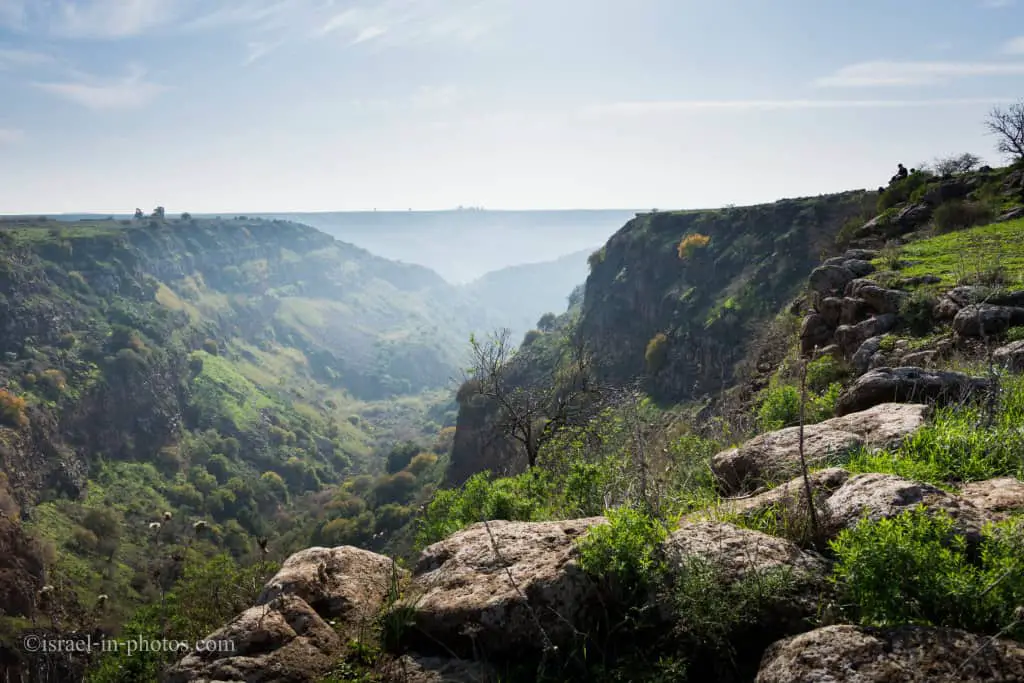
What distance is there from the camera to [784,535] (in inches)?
189

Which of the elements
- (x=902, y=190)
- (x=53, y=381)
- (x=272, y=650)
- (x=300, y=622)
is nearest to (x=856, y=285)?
(x=300, y=622)

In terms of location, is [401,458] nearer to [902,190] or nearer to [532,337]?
[532,337]

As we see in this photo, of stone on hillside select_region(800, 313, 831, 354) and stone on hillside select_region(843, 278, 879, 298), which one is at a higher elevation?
stone on hillside select_region(843, 278, 879, 298)

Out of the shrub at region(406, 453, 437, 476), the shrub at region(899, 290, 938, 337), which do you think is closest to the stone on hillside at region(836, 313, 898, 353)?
the shrub at region(899, 290, 938, 337)

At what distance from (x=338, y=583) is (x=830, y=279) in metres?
16.9

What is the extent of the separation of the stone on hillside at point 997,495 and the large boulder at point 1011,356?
471cm

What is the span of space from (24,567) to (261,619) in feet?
244

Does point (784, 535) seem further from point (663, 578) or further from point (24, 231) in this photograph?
point (24, 231)

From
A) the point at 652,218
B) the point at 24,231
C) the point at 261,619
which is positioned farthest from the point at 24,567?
the point at 24,231

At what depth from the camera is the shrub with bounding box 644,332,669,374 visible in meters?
62.1

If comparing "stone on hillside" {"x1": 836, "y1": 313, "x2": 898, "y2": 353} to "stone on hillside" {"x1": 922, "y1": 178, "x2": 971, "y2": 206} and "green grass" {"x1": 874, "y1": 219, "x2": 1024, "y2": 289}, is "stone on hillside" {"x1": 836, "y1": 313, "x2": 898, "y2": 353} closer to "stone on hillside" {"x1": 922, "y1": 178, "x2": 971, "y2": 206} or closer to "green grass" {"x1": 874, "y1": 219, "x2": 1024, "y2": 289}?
"green grass" {"x1": 874, "y1": 219, "x2": 1024, "y2": 289}

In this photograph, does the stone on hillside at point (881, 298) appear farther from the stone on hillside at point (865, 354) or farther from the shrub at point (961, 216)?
the shrub at point (961, 216)

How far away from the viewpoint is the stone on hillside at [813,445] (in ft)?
20.4

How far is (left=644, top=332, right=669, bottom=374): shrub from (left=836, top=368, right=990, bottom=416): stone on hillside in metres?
54.2
